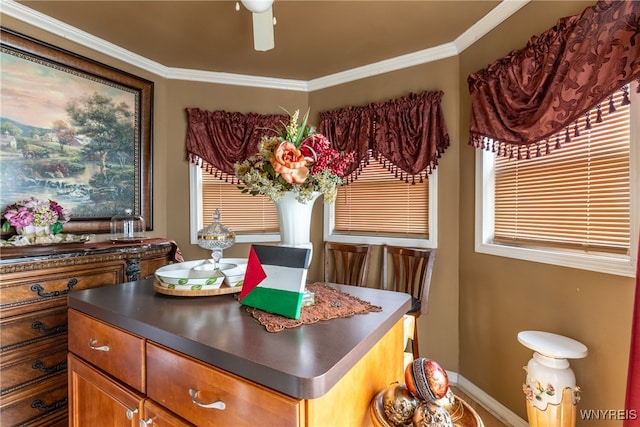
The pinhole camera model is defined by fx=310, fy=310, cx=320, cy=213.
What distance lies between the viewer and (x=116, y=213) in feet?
8.27

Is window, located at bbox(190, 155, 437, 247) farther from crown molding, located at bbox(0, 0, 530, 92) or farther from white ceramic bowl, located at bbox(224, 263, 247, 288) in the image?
white ceramic bowl, located at bbox(224, 263, 247, 288)

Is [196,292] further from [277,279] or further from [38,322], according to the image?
[38,322]

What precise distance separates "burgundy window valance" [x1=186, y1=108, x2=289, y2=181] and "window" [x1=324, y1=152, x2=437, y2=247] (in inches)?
39.4

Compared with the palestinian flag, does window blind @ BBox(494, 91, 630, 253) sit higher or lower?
higher

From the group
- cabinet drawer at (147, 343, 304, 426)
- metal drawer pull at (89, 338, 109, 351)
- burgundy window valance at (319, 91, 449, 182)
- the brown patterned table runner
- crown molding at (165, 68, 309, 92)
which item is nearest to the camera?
cabinet drawer at (147, 343, 304, 426)

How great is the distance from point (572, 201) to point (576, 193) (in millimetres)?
48

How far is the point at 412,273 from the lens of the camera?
99.6 inches

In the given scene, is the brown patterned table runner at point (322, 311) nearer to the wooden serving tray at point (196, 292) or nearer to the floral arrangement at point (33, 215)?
the wooden serving tray at point (196, 292)

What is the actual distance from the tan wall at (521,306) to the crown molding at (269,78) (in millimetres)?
84

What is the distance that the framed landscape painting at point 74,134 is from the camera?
1.97m

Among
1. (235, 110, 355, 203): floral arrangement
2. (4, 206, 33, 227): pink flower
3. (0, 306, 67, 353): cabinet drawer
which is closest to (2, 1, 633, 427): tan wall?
(4, 206, 33, 227): pink flower

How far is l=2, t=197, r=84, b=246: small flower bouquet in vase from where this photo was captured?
183 cm

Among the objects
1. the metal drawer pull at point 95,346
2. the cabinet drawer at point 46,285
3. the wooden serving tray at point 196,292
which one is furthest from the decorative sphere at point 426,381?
the cabinet drawer at point 46,285

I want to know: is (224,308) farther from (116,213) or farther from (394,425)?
(116,213)
